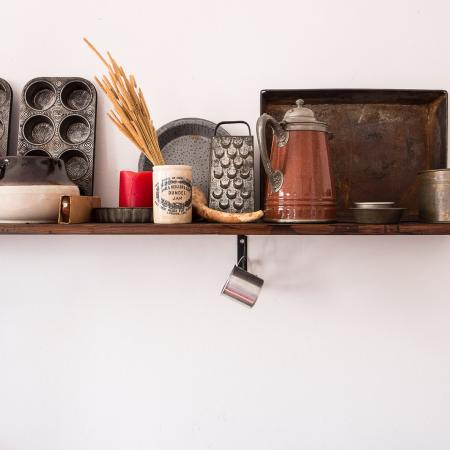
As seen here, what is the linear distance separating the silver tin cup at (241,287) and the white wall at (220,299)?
117 millimetres

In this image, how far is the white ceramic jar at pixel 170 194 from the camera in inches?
31.2

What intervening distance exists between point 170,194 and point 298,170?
258 mm

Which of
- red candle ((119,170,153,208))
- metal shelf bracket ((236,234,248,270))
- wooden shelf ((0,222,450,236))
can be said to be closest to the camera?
wooden shelf ((0,222,450,236))

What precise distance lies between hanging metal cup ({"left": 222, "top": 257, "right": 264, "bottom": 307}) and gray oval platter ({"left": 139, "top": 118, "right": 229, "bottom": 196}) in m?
0.21

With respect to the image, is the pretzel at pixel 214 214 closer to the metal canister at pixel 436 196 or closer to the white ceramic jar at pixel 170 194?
the white ceramic jar at pixel 170 194

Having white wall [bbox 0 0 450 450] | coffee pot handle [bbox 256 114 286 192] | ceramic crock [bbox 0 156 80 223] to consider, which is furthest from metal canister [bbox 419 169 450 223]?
ceramic crock [bbox 0 156 80 223]

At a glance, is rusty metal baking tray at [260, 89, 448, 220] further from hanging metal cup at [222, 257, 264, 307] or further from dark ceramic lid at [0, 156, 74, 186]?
dark ceramic lid at [0, 156, 74, 186]

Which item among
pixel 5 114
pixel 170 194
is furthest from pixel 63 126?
pixel 170 194

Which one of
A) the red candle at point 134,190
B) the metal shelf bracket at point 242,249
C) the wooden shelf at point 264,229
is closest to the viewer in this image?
the wooden shelf at point 264,229

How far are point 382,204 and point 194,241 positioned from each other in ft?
1.48

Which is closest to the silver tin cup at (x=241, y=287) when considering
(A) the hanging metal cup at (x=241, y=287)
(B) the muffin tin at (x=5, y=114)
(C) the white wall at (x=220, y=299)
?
(A) the hanging metal cup at (x=241, y=287)

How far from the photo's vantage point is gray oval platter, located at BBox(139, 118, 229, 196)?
3.13 ft

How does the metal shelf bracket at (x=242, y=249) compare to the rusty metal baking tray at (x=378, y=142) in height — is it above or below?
below

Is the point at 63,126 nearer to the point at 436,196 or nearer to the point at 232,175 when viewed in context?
the point at 232,175
